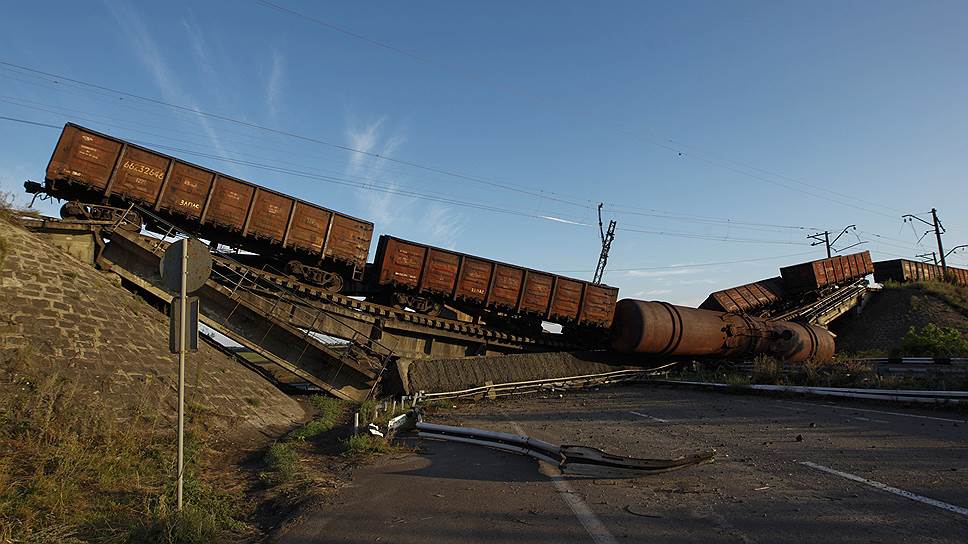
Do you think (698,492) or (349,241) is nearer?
(698,492)

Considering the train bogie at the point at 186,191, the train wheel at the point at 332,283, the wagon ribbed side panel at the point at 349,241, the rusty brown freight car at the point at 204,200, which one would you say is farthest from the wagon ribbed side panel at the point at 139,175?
the train wheel at the point at 332,283

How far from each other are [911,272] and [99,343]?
54606 mm

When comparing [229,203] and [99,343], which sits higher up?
[229,203]

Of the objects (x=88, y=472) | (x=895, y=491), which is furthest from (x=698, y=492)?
(x=88, y=472)

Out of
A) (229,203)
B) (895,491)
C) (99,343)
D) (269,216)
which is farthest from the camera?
(269,216)

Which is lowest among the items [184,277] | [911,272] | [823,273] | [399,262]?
[184,277]

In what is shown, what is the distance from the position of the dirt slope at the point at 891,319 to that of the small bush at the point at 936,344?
43.1 ft

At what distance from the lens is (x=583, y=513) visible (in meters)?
4.73

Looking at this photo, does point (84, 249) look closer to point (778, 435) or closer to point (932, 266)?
point (778, 435)

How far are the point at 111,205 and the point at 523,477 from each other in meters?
16.4

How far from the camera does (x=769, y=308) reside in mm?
36344

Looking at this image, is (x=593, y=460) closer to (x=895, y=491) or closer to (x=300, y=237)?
(x=895, y=491)

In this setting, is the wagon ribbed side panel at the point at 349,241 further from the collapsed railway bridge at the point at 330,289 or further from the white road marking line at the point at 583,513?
the white road marking line at the point at 583,513

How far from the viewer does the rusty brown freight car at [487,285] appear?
68.3 feet
